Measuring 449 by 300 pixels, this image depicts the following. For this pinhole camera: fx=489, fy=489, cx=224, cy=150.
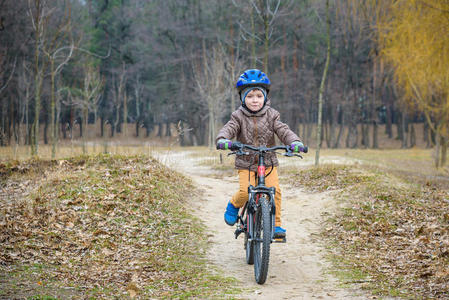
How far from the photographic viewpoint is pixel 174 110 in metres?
50.8

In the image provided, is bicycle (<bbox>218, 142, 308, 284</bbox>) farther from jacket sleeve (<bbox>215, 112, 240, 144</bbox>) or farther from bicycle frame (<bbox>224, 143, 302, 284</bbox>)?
jacket sleeve (<bbox>215, 112, 240, 144</bbox>)

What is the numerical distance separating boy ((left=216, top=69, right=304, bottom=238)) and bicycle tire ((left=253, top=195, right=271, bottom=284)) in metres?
0.40

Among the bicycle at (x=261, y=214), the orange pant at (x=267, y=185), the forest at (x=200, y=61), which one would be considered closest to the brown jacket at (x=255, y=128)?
the orange pant at (x=267, y=185)

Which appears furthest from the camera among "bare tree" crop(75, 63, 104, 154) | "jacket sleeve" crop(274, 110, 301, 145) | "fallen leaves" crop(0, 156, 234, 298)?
"bare tree" crop(75, 63, 104, 154)

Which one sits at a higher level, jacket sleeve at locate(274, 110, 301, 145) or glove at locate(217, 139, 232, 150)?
jacket sleeve at locate(274, 110, 301, 145)

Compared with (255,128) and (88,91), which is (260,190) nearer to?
(255,128)

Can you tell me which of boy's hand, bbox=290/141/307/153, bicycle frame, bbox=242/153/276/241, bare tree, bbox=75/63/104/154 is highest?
bare tree, bbox=75/63/104/154

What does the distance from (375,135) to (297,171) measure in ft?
115

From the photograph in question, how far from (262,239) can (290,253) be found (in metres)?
2.05

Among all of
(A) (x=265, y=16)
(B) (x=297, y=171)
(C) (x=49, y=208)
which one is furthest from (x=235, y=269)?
(A) (x=265, y=16)

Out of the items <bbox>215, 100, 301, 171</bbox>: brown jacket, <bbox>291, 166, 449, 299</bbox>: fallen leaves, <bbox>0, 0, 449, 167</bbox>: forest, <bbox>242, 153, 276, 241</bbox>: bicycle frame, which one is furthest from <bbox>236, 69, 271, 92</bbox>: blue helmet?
<bbox>0, 0, 449, 167</bbox>: forest

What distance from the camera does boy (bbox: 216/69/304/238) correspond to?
6227mm

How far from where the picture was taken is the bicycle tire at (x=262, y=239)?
18.0 feet

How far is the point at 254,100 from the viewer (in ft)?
20.7
